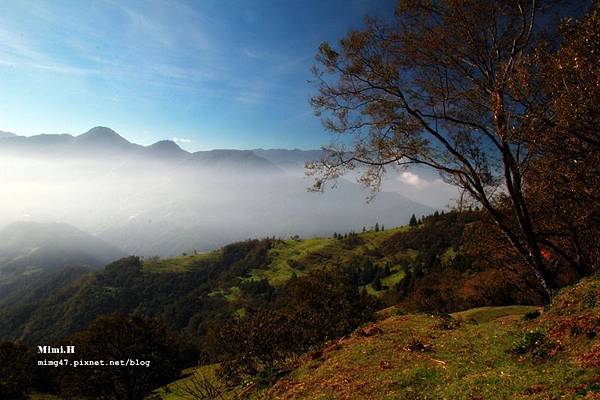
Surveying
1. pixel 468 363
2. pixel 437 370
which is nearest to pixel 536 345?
pixel 468 363

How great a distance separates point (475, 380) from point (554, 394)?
259cm

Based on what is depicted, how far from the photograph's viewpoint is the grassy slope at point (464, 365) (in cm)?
1149

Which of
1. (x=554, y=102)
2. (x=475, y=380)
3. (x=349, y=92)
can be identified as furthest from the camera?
(x=349, y=92)

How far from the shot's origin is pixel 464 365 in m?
15.0

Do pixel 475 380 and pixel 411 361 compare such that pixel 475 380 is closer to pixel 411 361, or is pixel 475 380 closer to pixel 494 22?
pixel 411 361

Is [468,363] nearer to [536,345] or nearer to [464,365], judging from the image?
[464,365]

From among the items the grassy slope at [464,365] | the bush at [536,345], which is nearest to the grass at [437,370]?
the grassy slope at [464,365]

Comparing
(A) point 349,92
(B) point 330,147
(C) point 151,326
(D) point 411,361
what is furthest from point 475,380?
(C) point 151,326

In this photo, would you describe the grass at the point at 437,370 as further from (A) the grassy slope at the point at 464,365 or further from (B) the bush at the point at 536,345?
(B) the bush at the point at 536,345

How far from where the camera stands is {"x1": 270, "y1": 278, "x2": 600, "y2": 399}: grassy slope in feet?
37.7

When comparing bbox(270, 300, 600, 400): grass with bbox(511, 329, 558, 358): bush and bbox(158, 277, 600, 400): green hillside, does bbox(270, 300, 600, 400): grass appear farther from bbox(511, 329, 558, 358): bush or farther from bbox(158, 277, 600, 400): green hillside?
bbox(511, 329, 558, 358): bush

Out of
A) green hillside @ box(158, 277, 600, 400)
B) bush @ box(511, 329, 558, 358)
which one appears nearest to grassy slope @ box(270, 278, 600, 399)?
green hillside @ box(158, 277, 600, 400)

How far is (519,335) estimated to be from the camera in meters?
16.6

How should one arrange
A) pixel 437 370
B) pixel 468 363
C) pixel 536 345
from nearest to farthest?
pixel 536 345 < pixel 437 370 < pixel 468 363
